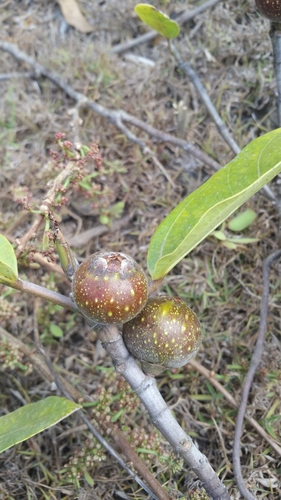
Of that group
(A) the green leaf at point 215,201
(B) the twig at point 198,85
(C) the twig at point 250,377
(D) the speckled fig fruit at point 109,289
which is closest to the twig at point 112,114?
(B) the twig at point 198,85

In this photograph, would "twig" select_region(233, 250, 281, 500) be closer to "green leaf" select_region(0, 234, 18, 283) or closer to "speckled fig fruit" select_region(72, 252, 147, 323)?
"speckled fig fruit" select_region(72, 252, 147, 323)

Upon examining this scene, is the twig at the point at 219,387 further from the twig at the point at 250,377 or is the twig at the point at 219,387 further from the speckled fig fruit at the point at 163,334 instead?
the speckled fig fruit at the point at 163,334

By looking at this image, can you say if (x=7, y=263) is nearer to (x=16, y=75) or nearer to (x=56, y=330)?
(x=56, y=330)

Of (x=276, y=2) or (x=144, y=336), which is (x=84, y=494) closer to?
(x=144, y=336)

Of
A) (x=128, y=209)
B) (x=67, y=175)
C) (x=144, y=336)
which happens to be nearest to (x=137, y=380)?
(x=144, y=336)

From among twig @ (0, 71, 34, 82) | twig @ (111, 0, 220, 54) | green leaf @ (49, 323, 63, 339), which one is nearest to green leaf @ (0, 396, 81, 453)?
green leaf @ (49, 323, 63, 339)
